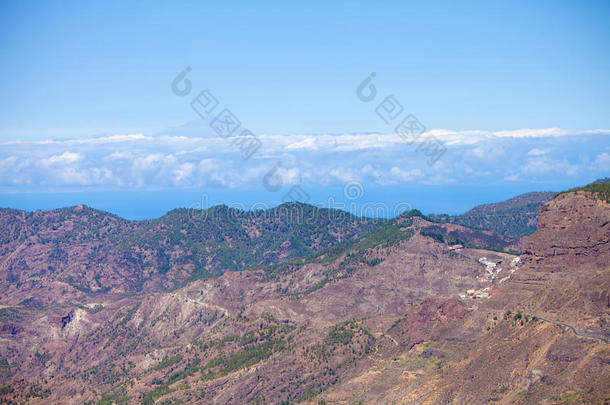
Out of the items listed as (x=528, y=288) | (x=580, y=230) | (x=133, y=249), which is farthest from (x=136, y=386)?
(x=133, y=249)

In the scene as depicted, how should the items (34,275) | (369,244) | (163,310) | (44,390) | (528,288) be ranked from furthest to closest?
(34,275), (369,244), (163,310), (44,390), (528,288)

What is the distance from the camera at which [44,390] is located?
108062 mm

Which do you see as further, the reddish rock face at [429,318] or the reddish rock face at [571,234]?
the reddish rock face at [429,318]

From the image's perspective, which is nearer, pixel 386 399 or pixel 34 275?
pixel 386 399

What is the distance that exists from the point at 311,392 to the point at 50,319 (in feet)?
276

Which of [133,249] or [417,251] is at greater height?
[133,249]

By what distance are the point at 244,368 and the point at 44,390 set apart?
4070 cm

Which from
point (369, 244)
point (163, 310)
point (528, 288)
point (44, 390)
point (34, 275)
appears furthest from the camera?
point (34, 275)

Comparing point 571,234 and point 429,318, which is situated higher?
point 429,318

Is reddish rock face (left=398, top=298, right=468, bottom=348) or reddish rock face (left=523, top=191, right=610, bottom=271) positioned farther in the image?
reddish rock face (left=398, top=298, right=468, bottom=348)

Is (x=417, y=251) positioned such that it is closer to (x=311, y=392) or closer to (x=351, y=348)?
(x=351, y=348)

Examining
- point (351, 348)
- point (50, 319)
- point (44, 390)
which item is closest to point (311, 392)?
point (351, 348)

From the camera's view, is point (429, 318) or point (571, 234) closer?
point (571, 234)

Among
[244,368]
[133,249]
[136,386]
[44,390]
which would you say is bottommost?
[244,368]
